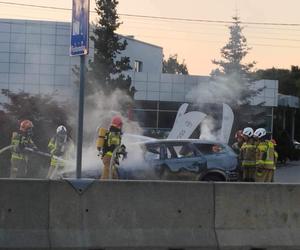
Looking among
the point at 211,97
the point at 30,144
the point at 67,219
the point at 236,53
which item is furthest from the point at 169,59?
the point at 67,219

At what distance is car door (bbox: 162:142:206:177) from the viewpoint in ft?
42.2

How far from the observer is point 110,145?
12055 millimetres

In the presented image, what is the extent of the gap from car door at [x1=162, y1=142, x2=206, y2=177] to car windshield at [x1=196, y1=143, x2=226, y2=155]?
21 cm

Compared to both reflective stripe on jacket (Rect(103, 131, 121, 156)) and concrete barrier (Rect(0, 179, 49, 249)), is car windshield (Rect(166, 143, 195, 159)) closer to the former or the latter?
reflective stripe on jacket (Rect(103, 131, 121, 156))

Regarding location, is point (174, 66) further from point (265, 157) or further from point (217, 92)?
point (265, 157)

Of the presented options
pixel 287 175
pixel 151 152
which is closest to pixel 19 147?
pixel 151 152

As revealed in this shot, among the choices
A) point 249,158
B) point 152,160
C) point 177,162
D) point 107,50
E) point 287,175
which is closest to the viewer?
point 249,158

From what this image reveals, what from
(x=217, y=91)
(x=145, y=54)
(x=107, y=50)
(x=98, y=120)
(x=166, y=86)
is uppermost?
(x=145, y=54)

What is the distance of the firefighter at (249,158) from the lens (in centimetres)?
1251

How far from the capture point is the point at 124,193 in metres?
7.01

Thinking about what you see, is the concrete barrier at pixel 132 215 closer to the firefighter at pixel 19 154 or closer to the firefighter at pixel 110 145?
the firefighter at pixel 110 145

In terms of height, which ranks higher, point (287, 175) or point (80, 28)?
point (80, 28)

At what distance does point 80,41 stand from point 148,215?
2159 millimetres

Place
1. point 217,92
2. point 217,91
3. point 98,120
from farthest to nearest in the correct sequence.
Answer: point 217,91
point 217,92
point 98,120
